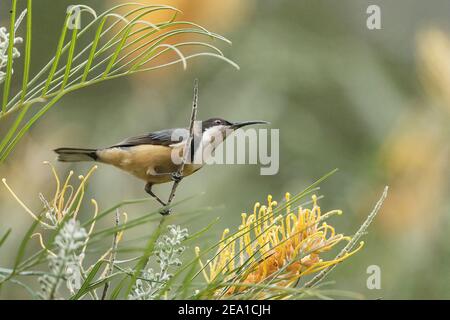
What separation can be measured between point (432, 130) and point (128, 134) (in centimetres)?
140

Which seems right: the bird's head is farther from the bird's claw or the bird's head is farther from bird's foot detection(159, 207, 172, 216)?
bird's foot detection(159, 207, 172, 216)

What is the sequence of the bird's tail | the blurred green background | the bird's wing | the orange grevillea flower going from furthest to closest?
the blurred green background, the bird's wing, the bird's tail, the orange grevillea flower

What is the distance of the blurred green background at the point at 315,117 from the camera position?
9.63ft

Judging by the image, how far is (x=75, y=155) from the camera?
269cm

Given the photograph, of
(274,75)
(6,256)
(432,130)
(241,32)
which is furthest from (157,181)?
(241,32)

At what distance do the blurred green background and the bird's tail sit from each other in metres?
0.16

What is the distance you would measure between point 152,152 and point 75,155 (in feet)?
0.85

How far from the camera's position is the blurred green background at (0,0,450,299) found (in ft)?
9.63

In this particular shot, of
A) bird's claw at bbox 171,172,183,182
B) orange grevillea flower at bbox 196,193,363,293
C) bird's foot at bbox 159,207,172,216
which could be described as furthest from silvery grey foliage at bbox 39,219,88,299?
bird's claw at bbox 171,172,183,182

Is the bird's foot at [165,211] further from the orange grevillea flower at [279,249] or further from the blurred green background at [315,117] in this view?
the blurred green background at [315,117]

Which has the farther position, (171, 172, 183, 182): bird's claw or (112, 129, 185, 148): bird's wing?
(112, 129, 185, 148): bird's wing

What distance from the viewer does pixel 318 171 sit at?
3.73 m

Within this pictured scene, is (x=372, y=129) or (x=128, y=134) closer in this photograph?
(x=372, y=129)
